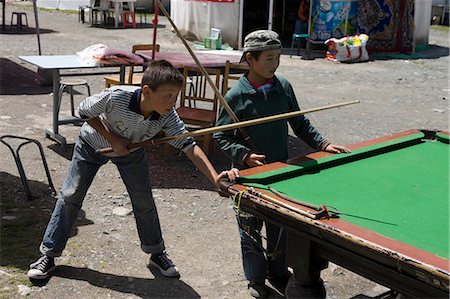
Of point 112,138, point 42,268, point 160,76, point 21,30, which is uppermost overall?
point 160,76

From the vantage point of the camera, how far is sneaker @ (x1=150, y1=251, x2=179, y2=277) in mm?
4340

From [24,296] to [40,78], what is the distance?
7.04 metres

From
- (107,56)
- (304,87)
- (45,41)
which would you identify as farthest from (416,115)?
(45,41)

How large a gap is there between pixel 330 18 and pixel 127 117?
1318 centimetres

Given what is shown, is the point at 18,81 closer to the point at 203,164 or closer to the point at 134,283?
the point at 134,283

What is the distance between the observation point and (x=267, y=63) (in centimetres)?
384

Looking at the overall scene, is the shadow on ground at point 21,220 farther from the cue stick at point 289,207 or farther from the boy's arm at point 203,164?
the cue stick at point 289,207

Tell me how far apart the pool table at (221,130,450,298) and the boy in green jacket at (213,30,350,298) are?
367mm

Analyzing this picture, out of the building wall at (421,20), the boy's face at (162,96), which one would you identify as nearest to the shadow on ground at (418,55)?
the building wall at (421,20)

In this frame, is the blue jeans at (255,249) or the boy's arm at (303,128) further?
the boy's arm at (303,128)

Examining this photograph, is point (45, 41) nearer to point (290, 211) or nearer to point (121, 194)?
point (121, 194)

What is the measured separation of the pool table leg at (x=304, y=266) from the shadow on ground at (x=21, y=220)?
2.13 metres

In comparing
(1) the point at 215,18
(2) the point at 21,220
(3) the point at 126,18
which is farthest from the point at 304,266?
(3) the point at 126,18

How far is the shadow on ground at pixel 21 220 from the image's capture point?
4496 millimetres
